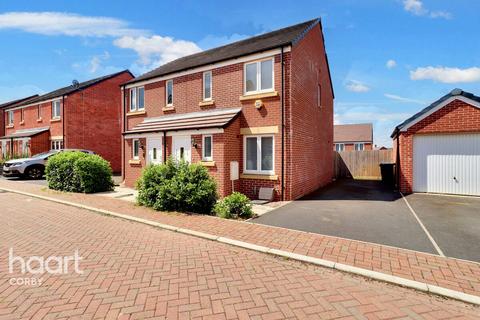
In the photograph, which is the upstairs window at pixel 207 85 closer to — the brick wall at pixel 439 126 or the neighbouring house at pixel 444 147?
the neighbouring house at pixel 444 147

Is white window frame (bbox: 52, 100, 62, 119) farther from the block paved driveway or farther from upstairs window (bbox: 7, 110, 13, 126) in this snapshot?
the block paved driveway

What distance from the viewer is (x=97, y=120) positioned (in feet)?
79.5

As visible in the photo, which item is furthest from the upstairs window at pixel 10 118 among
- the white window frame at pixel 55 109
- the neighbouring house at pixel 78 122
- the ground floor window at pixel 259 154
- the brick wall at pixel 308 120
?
the brick wall at pixel 308 120

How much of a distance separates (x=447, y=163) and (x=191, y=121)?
1118 centimetres

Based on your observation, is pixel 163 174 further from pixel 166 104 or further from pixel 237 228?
pixel 166 104

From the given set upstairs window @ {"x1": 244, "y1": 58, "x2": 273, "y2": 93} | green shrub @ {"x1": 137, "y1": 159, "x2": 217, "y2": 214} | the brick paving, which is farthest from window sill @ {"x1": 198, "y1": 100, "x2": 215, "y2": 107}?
the brick paving

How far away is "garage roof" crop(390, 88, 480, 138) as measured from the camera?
428 inches

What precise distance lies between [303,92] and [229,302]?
34.6ft

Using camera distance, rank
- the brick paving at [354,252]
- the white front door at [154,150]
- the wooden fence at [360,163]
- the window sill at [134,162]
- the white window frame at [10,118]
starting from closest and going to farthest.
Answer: the brick paving at [354,252], the white front door at [154,150], the window sill at [134,162], the wooden fence at [360,163], the white window frame at [10,118]

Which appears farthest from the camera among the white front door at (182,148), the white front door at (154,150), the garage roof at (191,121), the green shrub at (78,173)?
the white front door at (154,150)

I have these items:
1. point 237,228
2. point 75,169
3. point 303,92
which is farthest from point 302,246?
point 75,169

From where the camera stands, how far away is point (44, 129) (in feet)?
78.7

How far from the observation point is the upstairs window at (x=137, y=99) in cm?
1617

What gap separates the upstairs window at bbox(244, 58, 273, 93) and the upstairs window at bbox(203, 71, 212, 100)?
2.03 m
